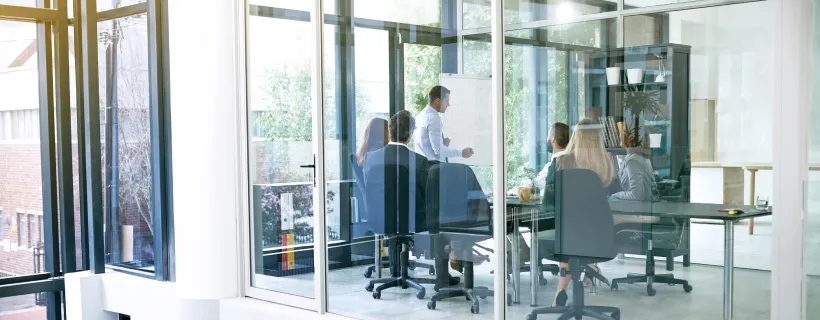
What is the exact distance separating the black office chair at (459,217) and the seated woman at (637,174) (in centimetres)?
87

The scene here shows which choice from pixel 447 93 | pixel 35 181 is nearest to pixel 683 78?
pixel 447 93

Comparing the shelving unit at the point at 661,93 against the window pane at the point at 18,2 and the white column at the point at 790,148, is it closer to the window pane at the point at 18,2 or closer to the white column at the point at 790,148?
the white column at the point at 790,148

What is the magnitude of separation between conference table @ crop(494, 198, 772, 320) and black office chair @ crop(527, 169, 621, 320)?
76 millimetres

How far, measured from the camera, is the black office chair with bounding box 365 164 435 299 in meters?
5.19

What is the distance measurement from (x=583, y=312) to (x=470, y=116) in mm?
1211

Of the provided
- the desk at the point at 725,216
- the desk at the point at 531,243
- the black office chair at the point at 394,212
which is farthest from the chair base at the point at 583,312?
the black office chair at the point at 394,212

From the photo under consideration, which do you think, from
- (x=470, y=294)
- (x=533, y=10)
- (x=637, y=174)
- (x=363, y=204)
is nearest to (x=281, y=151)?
(x=363, y=204)

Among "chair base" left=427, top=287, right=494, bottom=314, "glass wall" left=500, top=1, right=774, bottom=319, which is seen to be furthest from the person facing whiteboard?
"chair base" left=427, top=287, right=494, bottom=314

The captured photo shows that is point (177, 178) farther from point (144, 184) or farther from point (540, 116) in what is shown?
point (540, 116)

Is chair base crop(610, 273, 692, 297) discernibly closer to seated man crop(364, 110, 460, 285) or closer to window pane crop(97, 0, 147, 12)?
seated man crop(364, 110, 460, 285)

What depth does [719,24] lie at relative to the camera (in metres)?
3.76

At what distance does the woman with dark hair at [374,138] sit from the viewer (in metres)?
5.36

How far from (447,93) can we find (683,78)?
140cm

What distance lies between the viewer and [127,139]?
7.43 m
